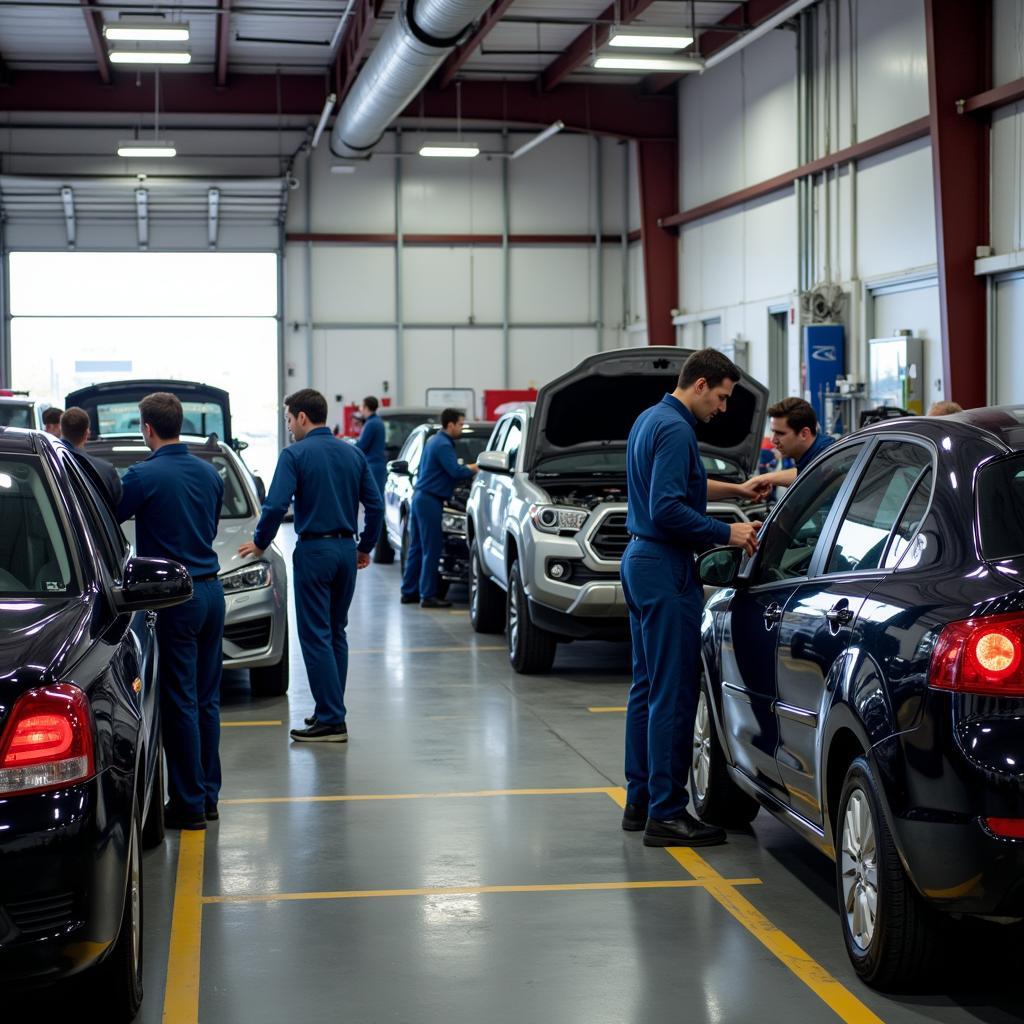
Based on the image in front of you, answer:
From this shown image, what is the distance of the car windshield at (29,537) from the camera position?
4.21m

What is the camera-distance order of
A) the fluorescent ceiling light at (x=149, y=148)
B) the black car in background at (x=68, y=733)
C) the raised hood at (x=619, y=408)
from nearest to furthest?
the black car in background at (x=68, y=733) < the raised hood at (x=619, y=408) < the fluorescent ceiling light at (x=149, y=148)

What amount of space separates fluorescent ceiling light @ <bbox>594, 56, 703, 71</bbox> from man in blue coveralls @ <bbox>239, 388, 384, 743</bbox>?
10.5m

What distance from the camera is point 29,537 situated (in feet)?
14.3

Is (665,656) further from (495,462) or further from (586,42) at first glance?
(586,42)

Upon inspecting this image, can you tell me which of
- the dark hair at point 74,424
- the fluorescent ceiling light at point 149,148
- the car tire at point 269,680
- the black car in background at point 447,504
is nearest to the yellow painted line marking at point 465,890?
the car tire at point 269,680

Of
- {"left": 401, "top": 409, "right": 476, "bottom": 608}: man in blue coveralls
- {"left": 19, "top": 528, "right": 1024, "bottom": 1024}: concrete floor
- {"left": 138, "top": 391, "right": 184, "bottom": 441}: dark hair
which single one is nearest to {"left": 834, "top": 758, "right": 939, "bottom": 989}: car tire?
{"left": 19, "top": 528, "right": 1024, "bottom": 1024}: concrete floor

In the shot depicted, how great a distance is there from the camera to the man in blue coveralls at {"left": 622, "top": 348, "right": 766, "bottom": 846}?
18.6ft

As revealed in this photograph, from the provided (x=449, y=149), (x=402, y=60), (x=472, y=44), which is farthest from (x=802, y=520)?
(x=449, y=149)

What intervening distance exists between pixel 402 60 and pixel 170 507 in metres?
12.8

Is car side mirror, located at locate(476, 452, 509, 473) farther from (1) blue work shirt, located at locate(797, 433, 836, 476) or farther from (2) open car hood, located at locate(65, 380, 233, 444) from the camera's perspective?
(2) open car hood, located at locate(65, 380, 233, 444)

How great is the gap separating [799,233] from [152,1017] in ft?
57.1

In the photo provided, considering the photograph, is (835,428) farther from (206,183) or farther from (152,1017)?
(152,1017)

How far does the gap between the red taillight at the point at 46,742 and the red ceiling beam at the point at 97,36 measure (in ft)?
58.7

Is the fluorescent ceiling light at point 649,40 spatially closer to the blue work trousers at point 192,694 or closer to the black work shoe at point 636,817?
the blue work trousers at point 192,694
